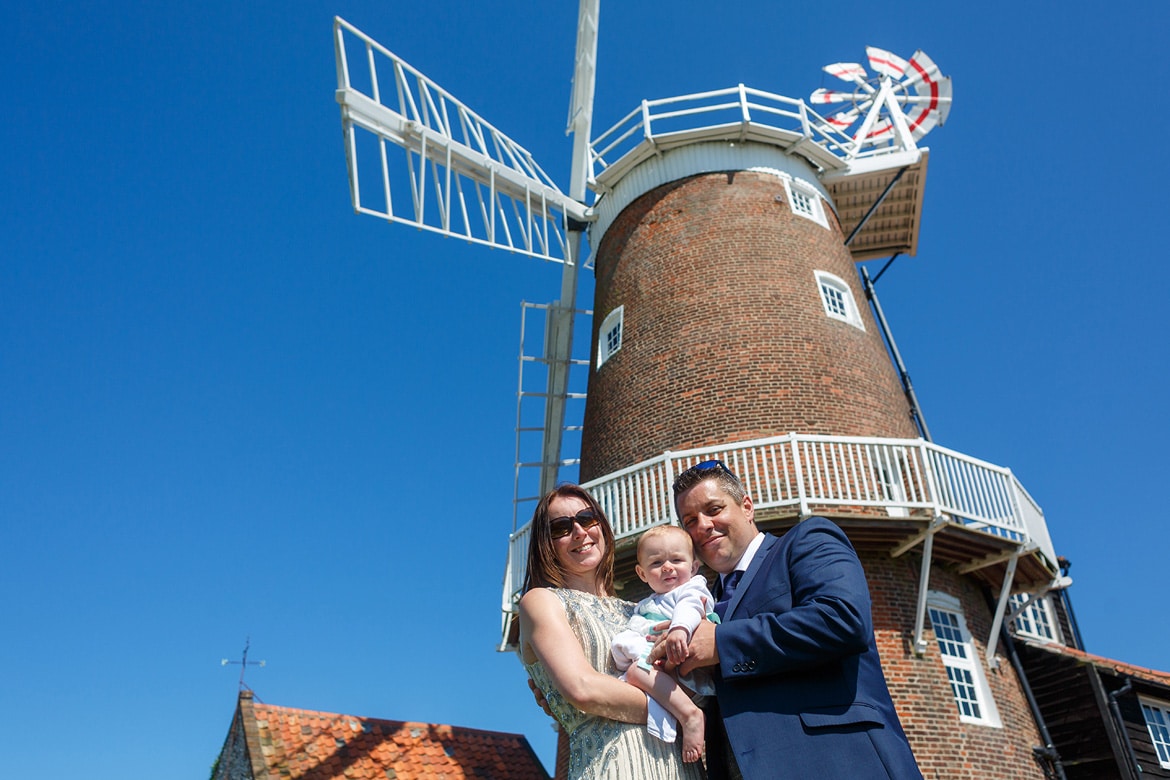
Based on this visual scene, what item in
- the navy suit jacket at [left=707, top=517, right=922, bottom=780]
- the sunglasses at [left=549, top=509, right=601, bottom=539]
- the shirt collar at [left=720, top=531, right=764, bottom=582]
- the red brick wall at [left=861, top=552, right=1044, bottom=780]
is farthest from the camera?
the red brick wall at [left=861, top=552, right=1044, bottom=780]

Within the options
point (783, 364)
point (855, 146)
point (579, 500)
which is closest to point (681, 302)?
point (783, 364)

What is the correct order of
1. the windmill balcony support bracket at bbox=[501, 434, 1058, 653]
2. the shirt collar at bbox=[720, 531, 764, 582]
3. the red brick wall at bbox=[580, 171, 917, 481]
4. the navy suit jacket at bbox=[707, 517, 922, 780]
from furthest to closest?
1. the red brick wall at bbox=[580, 171, 917, 481]
2. the windmill balcony support bracket at bbox=[501, 434, 1058, 653]
3. the shirt collar at bbox=[720, 531, 764, 582]
4. the navy suit jacket at bbox=[707, 517, 922, 780]

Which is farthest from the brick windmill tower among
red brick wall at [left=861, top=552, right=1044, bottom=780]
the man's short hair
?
the man's short hair

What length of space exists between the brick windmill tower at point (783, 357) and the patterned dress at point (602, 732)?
7.43m

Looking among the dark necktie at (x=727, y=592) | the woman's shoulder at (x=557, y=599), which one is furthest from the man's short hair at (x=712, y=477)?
the woman's shoulder at (x=557, y=599)

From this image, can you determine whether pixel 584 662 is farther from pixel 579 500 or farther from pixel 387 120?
pixel 387 120

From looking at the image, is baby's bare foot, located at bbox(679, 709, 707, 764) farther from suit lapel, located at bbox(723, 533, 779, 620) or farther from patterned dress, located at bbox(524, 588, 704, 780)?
suit lapel, located at bbox(723, 533, 779, 620)

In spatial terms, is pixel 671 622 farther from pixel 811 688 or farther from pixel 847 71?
pixel 847 71

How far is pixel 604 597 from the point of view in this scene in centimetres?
347

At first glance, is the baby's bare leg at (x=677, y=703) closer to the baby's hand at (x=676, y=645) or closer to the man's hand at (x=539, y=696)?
the baby's hand at (x=676, y=645)

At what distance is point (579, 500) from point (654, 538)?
1.08 feet

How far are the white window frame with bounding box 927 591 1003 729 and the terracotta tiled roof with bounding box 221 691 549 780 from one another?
339 inches

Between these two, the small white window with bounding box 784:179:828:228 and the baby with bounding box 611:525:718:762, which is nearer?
the baby with bounding box 611:525:718:762

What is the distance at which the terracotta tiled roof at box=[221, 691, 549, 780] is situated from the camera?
14508 millimetres
